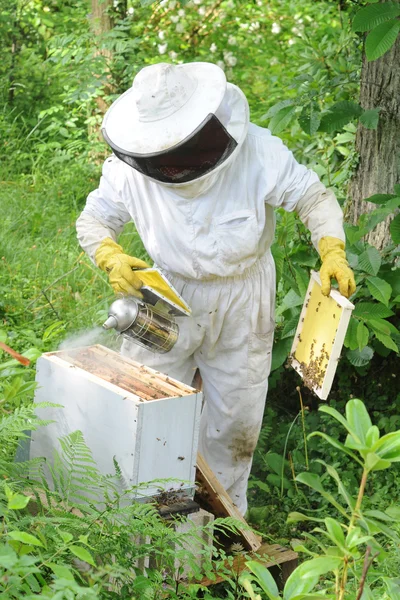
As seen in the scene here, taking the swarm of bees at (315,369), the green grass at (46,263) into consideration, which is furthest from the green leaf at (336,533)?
the green grass at (46,263)

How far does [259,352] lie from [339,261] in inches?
26.0

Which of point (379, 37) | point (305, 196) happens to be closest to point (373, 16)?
point (379, 37)

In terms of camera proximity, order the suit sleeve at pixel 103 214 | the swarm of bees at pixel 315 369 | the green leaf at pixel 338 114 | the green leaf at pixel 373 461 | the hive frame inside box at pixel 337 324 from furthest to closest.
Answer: the green leaf at pixel 338 114 < the suit sleeve at pixel 103 214 < the swarm of bees at pixel 315 369 < the hive frame inside box at pixel 337 324 < the green leaf at pixel 373 461

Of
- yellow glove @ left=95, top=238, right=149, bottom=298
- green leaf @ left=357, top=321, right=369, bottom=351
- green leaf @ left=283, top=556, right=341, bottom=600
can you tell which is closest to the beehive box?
yellow glove @ left=95, top=238, right=149, bottom=298

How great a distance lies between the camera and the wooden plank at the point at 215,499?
3316 millimetres

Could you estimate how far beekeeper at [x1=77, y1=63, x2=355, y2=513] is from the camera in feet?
10.3

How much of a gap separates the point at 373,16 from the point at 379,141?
3.85ft

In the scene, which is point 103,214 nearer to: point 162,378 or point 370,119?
point 162,378

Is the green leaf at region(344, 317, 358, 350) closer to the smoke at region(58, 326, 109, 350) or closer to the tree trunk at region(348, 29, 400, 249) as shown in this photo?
the tree trunk at region(348, 29, 400, 249)

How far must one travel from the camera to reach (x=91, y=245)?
11.7ft

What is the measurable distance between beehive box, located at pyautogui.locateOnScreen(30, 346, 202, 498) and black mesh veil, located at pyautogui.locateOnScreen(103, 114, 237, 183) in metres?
0.78

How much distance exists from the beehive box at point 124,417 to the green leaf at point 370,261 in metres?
1.37

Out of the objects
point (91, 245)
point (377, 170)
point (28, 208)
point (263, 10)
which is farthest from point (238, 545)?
point (263, 10)

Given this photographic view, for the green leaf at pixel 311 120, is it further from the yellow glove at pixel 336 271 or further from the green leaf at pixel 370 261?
the yellow glove at pixel 336 271
